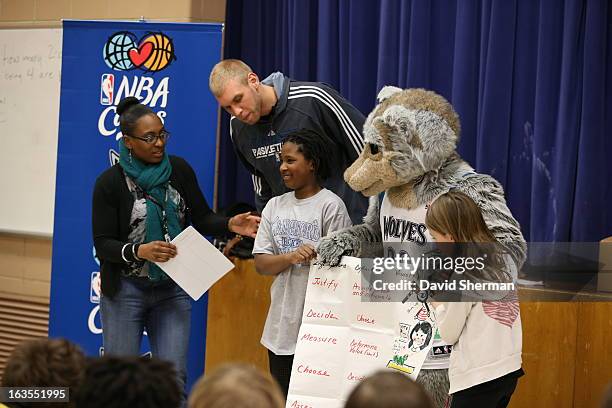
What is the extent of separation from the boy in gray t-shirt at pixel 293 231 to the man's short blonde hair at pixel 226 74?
15.0 inches

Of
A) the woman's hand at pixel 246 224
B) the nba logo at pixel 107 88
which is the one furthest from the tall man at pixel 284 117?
the nba logo at pixel 107 88

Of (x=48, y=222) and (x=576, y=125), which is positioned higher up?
(x=576, y=125)

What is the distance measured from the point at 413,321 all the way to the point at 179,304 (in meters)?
1.06

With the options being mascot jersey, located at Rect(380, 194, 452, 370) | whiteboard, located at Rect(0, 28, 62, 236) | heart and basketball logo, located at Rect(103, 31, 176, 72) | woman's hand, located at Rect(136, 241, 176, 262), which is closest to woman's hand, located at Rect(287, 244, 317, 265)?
mascot jersey, located at Rect(380, 194, 452, 370)

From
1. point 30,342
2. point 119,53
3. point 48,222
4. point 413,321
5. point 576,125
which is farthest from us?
point 48,222

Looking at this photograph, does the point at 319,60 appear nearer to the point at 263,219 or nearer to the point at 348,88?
the point at 348,88

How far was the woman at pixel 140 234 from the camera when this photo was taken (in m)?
3.31

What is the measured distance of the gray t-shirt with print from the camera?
309 centimetres

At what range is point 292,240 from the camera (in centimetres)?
313

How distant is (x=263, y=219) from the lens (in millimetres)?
3234

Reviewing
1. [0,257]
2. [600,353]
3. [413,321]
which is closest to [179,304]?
[413,321]

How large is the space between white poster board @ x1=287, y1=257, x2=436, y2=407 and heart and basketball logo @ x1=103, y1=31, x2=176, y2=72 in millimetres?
1405

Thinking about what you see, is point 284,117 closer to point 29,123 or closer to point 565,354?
point 565,354

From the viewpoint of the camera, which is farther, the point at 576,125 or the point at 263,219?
the point at 576,125
